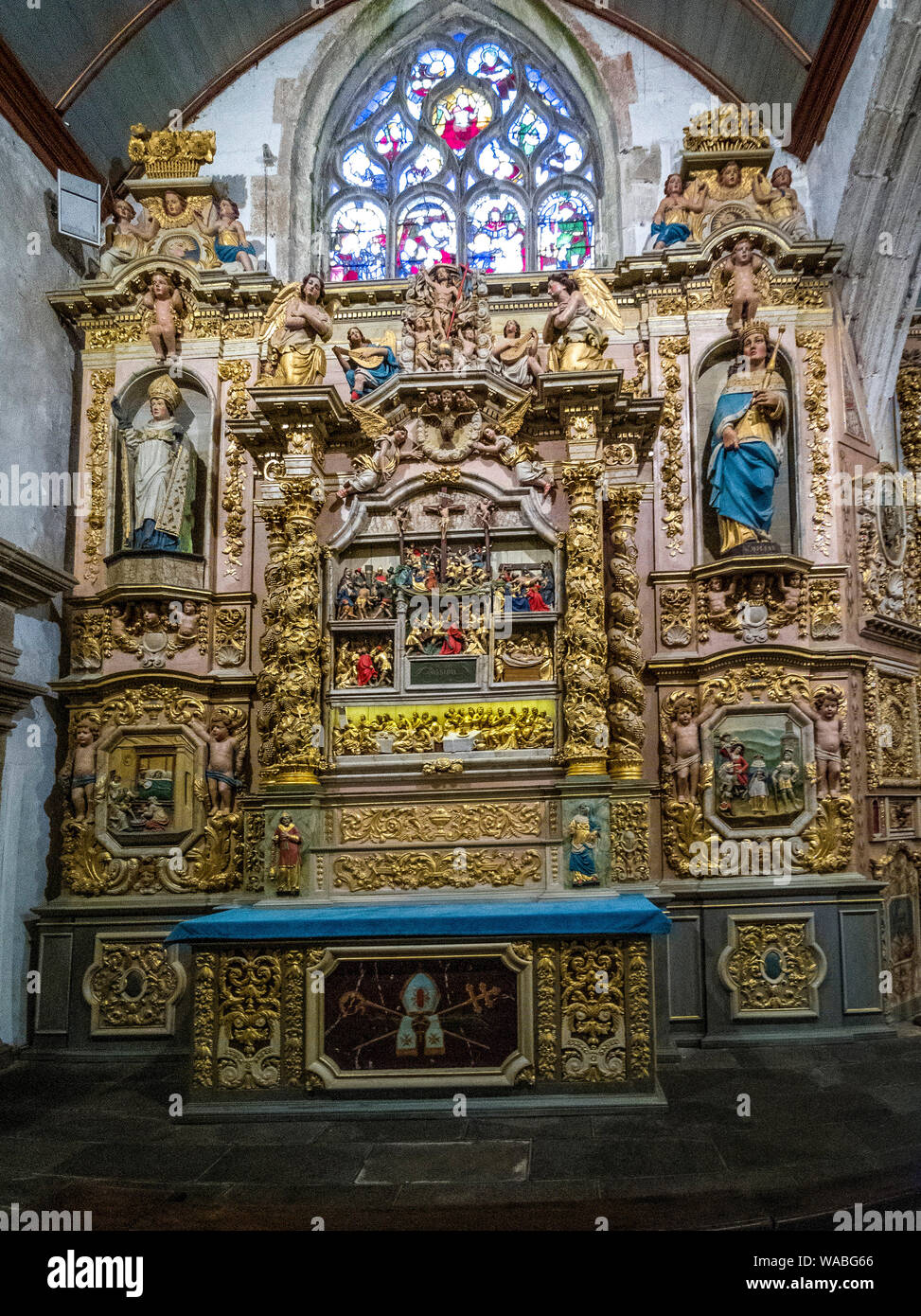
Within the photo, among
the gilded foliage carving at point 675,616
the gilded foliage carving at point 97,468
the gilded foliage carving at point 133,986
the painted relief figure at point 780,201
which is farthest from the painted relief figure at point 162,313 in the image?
the painted relief figure at point 780,201

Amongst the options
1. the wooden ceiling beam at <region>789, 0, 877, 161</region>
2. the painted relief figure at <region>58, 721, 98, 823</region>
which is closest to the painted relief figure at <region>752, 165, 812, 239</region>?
the wooden ceiling beam at <region>789, 0, 877, 161</region>

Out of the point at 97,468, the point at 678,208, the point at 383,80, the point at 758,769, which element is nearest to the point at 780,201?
the point at 678,208

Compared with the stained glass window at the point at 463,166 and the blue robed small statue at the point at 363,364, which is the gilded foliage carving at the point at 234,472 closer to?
the blue robed small statue at the point at 363,364

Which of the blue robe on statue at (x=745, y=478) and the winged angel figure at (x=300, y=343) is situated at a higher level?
the winged angel figure at (x=300, y=343)

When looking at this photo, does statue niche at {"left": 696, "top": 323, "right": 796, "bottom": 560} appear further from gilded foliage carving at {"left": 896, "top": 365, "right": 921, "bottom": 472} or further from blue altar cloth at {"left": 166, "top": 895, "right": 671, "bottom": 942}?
blue altar cloth at {"left": 166, "top": 895, "right": 671, "bottom": 942}

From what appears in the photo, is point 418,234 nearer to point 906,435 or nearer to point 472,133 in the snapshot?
point 472,133

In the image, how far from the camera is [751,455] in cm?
943

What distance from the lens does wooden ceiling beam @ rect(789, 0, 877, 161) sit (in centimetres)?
920

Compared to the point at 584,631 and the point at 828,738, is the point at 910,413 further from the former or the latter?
the point at 584,631

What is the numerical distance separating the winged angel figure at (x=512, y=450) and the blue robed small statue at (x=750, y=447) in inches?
77.3

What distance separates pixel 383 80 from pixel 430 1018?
10578 mm

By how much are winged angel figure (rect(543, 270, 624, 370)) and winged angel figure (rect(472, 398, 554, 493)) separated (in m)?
0.50

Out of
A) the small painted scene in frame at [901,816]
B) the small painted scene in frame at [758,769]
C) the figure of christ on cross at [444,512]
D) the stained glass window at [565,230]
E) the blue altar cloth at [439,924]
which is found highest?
the stained glass window at [565,230]

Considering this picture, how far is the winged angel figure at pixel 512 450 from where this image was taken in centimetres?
847
